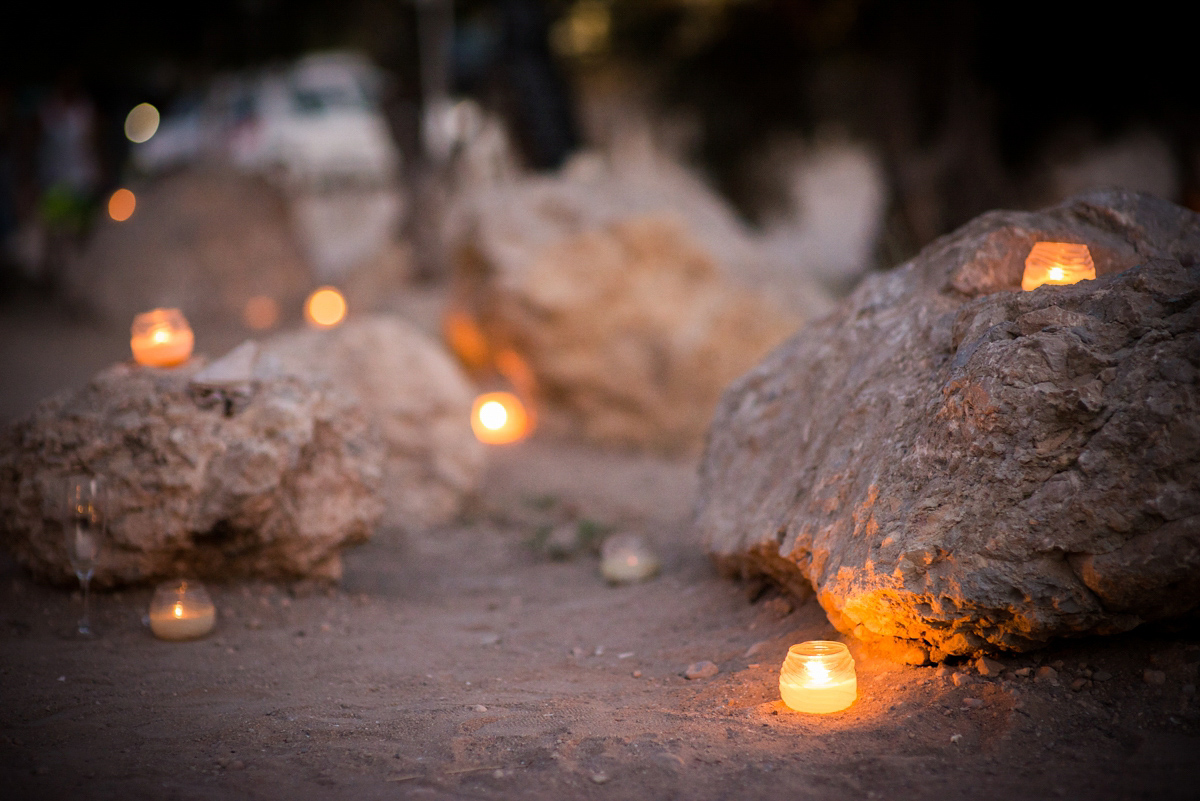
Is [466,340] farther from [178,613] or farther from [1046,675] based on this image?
[1046,675]

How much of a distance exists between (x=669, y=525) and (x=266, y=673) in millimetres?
2636

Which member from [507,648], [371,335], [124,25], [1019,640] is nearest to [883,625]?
[1019,640]

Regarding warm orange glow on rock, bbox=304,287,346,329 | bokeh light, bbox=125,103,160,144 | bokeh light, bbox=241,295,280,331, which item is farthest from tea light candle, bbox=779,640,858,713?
bokeh light, bbox=125,103,160,144

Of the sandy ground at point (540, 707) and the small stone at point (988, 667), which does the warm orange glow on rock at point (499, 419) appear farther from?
the small stone at point (988, 667)

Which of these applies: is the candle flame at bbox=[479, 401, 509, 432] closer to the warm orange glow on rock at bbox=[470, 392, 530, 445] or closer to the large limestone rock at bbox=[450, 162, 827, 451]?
the warm orange glow on rock at bbox=[470, 392, 530, 445]

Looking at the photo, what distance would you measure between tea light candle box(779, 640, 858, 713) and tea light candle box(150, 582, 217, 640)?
6.76 ft

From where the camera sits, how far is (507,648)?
3.28 metres

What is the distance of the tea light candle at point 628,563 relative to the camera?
161 inches

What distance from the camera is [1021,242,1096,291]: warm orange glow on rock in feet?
9.15

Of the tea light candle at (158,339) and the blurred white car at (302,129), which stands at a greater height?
the blurred white car at (302,129)

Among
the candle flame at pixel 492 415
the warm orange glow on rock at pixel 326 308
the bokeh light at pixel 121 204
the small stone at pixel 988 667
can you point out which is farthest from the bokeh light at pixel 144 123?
the small stone at pixel 988 667

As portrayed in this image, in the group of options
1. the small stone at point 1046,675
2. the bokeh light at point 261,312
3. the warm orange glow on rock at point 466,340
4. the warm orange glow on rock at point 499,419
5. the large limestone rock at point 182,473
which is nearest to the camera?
the small stone at point 1046,675

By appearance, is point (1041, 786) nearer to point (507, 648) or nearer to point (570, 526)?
point (507, 648)

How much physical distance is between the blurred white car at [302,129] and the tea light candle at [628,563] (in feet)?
28.1
